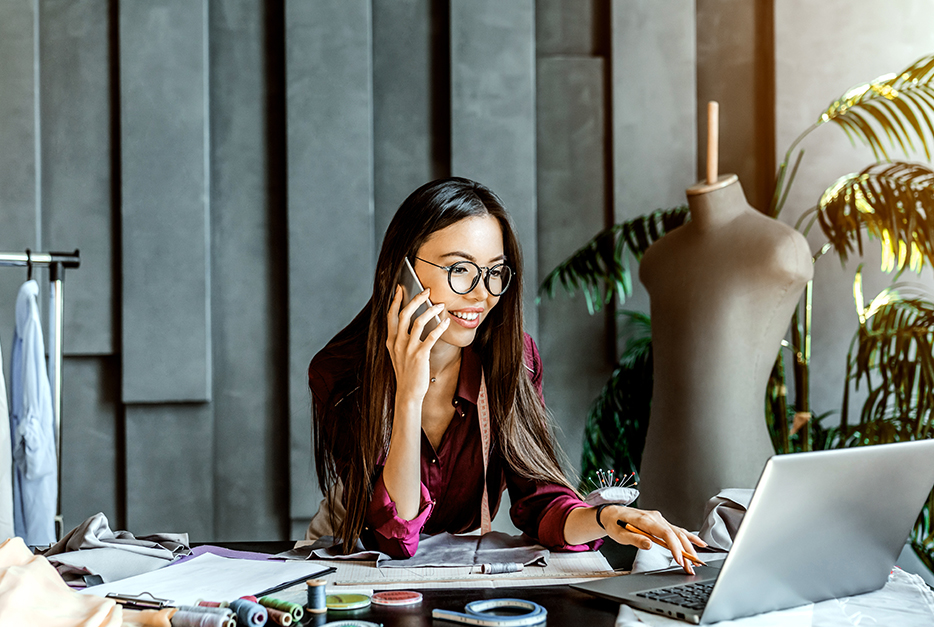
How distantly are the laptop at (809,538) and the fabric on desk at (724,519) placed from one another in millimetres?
270

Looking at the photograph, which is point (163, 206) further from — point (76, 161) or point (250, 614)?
point (250, 614)

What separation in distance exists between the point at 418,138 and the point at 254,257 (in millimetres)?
828

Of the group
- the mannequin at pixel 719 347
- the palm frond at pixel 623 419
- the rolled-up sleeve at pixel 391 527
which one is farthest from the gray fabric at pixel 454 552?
the palm frond at pixel 623 419

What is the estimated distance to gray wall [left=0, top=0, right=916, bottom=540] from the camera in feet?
10.3

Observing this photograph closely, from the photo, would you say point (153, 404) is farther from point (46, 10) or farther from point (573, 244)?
point (573, 244)

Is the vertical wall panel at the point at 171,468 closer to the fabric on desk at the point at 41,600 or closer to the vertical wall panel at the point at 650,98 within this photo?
the vertical wall panel at the point at 650,98

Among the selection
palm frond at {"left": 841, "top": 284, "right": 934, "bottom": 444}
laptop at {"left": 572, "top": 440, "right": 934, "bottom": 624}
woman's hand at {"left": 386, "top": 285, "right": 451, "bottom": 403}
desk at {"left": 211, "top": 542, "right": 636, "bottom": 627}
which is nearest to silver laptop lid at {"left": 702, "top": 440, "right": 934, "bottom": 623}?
laptop at {"left": 572, "top": 440, "right": 934, "bottom": 624}

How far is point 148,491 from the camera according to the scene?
3189 millimetres

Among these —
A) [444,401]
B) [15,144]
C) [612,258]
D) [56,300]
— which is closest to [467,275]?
[444,401]

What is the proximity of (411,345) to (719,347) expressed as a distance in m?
0.98

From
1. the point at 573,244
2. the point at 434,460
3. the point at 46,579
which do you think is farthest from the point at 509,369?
the point at 573,244

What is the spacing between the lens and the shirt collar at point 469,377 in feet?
5.83

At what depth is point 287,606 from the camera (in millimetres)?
1030

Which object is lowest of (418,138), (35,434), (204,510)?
(204,510)
